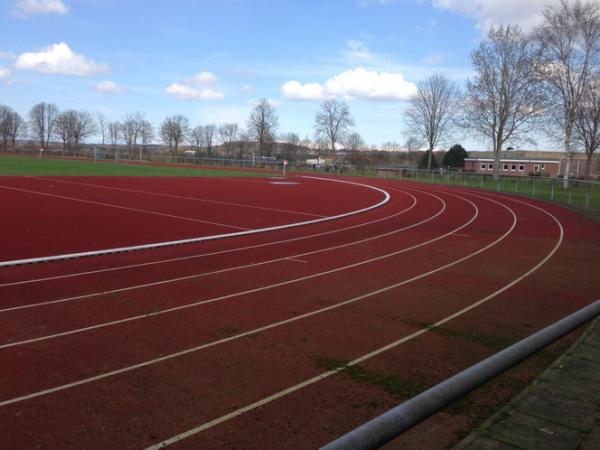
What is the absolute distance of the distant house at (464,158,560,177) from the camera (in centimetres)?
9344

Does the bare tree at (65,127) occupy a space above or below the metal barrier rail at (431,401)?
above

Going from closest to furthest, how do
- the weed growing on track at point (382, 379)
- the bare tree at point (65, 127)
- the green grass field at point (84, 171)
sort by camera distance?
the weed growing on track at point (382, 379) < the green grass field at point (84, 171) < the bare tree at point (65, 127)

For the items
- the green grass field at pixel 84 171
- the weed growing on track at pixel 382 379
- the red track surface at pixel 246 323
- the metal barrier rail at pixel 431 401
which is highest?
the green grass field at pixel 84 171

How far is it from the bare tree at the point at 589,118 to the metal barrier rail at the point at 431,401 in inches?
1806

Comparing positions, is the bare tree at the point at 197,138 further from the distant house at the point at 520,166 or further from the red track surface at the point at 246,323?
the red track surface at the point at 246,323

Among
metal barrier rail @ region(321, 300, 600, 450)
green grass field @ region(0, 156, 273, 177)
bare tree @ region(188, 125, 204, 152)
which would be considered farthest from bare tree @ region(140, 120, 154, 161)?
metal barrier rail @ region(321, 300, 600, 450)

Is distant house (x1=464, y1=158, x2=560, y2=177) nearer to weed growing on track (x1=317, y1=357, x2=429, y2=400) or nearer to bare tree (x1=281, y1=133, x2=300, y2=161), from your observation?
bare tree (x1=281, y1=133, x2=300, y2=161)

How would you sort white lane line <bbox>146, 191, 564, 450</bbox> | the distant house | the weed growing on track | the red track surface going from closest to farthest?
1. white lane line <bbox>146, 191, 564, 450</bbox>
2. the red track surface
3. the weed growing on track
4. the distant house

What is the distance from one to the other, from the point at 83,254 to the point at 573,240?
543 inches

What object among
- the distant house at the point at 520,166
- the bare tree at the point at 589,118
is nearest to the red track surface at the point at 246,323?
Result: the bare tree at the point at 589,118

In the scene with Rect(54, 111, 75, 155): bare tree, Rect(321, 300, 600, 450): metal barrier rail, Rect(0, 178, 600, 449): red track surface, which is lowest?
Rect(0, 178, 600, 449): red track surface

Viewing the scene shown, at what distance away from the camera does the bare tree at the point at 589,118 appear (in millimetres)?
41750

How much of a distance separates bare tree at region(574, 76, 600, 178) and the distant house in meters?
49.8

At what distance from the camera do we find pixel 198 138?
126750 millimetres
